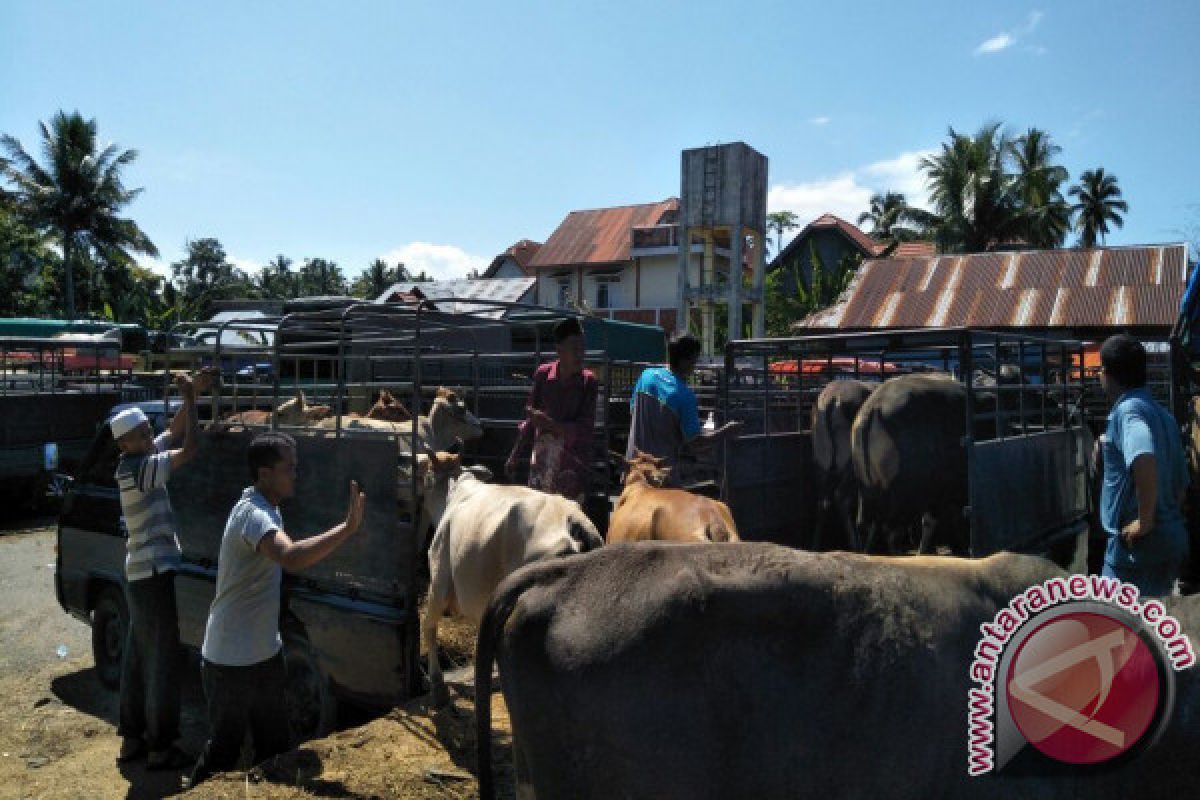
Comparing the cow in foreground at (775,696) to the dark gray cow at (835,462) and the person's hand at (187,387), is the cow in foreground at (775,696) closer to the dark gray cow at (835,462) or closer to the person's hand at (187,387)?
the person's hand at (187,387)

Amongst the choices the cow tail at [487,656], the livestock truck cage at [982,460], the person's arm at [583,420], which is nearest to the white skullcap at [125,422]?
the person's arm at [583,420]

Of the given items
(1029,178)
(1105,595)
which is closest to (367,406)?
(1105,595)

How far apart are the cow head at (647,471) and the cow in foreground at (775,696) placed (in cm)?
297

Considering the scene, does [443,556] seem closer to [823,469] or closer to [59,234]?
[823,469]

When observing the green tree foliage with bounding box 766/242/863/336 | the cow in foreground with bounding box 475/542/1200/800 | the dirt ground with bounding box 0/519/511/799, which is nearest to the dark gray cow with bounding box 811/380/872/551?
the dirt ground with bounding box 0/519/511/799

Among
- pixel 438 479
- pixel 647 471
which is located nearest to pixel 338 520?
pixel 438 479

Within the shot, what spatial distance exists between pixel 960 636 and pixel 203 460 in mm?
5603

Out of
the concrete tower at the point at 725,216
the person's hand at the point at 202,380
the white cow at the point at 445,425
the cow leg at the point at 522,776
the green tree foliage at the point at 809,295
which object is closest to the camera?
the cow leg at the point at 522,776

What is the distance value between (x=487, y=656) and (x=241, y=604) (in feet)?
7.52

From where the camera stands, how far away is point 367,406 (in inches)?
436

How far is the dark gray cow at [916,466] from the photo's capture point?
6.27 meters

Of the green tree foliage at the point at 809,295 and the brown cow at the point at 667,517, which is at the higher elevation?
the green tree foliage at the point at 809,295

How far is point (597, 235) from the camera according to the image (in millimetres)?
40625

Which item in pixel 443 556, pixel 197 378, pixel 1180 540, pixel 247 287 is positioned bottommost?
pixel 443 556
